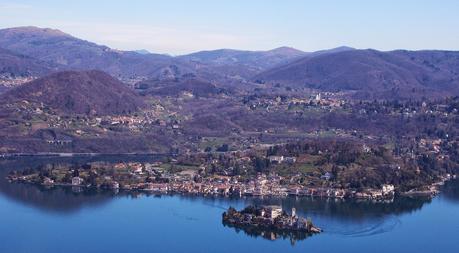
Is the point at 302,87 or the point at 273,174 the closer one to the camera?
the point at 273,174

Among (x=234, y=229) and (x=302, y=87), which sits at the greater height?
(x=302, y=87)

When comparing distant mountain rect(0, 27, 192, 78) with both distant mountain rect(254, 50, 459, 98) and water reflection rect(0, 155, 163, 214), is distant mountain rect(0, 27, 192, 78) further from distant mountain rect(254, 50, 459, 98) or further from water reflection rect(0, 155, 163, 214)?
water reflection rect(0, 155, 163, 214)

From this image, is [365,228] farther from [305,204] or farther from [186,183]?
[186,183]

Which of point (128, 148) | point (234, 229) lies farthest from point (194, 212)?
point (128, 148)

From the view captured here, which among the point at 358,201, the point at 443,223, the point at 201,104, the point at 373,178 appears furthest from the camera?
the point at 201,104

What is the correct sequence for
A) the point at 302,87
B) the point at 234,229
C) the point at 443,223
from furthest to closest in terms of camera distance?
1. the point at 302,87
2. the point at 443,223
3. the point at 234,229

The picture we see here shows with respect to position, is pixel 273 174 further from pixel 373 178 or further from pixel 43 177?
pixel 43 177
